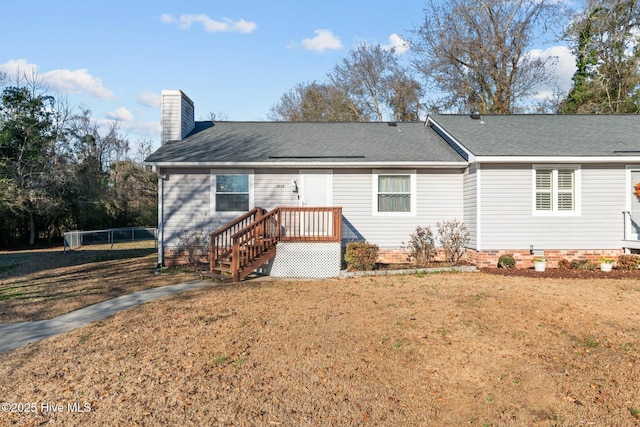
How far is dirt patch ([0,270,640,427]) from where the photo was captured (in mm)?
3799

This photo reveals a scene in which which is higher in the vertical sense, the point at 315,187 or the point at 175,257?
the point at 315,187

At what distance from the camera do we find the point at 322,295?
8.34 metres

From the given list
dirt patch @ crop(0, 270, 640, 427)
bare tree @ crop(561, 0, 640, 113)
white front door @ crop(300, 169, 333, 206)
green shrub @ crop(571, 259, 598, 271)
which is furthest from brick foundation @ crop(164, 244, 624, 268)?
bare tree @ crop(561, 0, 640, 113)

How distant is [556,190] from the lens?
11.5 m

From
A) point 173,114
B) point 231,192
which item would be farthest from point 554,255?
point 173,114

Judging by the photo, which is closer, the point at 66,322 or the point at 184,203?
the point at 66,322

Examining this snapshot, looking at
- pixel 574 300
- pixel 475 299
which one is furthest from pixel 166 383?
pixel 574 300

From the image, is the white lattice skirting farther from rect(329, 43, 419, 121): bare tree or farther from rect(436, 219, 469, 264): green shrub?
rect(329, 43, 419, 121): bare tree

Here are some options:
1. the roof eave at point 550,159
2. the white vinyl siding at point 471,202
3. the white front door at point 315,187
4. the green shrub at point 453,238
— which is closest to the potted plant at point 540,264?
the white vinyl siding at point 471,202

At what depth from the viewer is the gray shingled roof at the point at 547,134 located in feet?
37.4

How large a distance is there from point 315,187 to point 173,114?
208 inches

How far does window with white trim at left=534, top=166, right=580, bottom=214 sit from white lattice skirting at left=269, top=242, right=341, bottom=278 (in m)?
5.61

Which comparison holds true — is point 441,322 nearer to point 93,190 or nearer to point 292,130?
point 292,130

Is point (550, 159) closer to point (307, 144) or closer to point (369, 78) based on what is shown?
point (307, 144)
